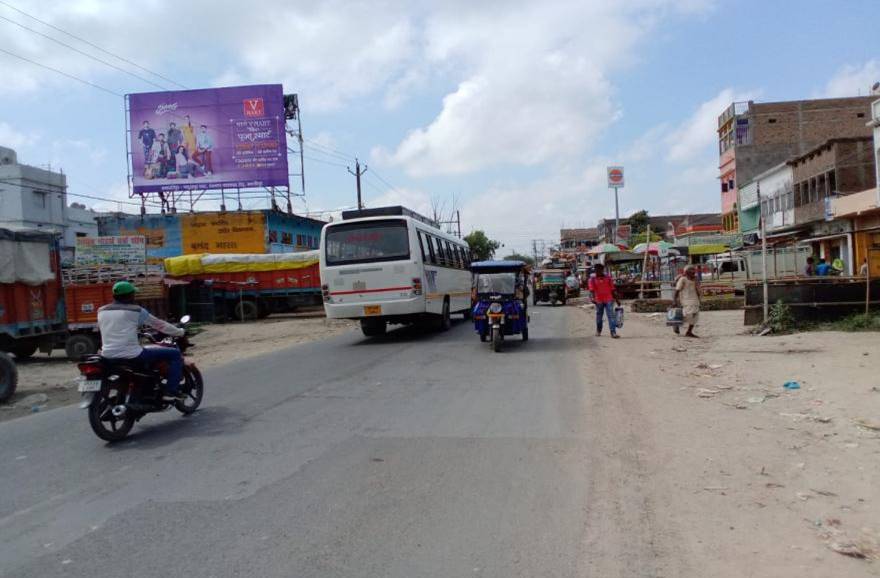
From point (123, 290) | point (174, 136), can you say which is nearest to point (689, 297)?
point (123, 290)

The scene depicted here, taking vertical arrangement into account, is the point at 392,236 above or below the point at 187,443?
above

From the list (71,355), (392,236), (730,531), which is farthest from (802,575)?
(71,355)

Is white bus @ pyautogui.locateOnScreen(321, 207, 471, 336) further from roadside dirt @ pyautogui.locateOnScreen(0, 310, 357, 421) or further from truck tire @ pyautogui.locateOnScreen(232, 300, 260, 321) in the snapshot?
truck tire @ pyautogui.locateOnScreen(232, 300, 260, 321)

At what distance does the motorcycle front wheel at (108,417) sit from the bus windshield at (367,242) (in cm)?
908

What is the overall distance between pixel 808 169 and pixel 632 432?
34.9m

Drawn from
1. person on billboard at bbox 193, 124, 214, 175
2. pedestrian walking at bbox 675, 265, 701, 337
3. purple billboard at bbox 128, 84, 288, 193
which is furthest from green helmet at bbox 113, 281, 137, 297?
person on billboard at bbox 193, 124, 214, 175

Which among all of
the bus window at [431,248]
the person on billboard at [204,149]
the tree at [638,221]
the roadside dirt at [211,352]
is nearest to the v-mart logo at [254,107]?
the person on billboard at [204,149]

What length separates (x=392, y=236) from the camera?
16.0 metres

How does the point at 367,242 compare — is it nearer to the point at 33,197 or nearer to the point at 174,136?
the point at 174,136

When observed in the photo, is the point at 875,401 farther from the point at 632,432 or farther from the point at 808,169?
the point at 808,169

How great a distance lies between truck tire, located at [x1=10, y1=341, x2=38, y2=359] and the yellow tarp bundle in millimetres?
13078

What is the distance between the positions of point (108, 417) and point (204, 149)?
100ft

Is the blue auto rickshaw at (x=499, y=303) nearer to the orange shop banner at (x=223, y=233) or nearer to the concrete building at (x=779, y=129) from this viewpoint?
the orange shop banner at (x=223, y=233)

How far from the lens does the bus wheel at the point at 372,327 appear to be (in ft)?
58.3
